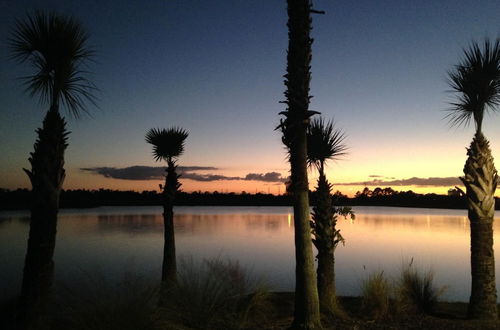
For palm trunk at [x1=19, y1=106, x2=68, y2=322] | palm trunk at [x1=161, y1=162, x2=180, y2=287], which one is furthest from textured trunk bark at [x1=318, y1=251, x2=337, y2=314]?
palm trunk at [x1=19, y1=106, x2=68, y2=322]

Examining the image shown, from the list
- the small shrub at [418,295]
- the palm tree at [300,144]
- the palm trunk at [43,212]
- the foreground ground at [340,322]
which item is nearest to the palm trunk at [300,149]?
the palm tree at [300,144]

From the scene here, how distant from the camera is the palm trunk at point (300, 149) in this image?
28.6ft

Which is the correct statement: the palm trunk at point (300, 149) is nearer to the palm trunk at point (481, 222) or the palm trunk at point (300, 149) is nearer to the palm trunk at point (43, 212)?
the palm trunk at point (481, 222)

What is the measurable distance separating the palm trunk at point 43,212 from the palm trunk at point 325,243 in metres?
7.28

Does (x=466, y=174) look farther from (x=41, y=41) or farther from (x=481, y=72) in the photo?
(x=41, y=41)

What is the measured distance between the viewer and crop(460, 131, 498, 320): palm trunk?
10172 millimetres

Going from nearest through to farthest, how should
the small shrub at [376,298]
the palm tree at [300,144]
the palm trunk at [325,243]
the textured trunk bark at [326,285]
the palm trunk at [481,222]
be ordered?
the palm tree at [300,144] < the palm trunk at [481,222] < the small shrub at [376,298] < the textured trunk bark at [326,285] < the palm trunk at [325,243]

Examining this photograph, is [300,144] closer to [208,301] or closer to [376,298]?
[208,301]

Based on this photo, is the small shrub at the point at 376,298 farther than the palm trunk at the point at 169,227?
No

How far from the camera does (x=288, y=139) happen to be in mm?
9227

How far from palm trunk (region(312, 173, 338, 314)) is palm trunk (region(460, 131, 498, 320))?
3675 mm

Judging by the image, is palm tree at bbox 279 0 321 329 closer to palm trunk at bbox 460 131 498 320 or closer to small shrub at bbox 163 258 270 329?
small shrub at bbox 163 258 270 329

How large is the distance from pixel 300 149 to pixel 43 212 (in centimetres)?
567

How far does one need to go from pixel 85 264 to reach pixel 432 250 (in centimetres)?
3517
